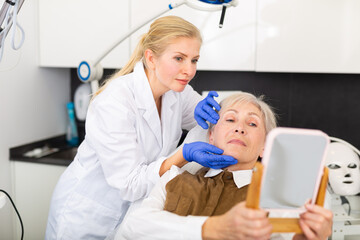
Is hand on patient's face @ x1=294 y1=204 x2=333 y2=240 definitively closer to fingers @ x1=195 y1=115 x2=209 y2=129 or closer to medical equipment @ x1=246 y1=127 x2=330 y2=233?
medical equipment @ x1=246 y1=127 x2=330 y2=233

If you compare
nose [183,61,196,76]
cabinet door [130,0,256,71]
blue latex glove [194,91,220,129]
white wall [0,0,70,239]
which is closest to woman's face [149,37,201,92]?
nose [183,61,196,76]

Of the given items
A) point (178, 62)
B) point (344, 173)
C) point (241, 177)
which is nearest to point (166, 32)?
point (178, 62)

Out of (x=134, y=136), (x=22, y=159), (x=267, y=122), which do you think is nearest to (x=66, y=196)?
(x=134, y=136)

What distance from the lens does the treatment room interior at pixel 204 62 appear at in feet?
5.94

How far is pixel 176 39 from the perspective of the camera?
1.38 m

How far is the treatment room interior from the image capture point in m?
1.81

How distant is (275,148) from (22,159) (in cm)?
158

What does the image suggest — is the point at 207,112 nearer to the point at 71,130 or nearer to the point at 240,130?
the point at 240,130

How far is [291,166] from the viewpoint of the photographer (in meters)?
0.78

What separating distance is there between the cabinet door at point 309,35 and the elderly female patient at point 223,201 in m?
0.54

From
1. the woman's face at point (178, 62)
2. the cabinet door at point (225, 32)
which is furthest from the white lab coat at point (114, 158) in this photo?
the cabinet door at point (225, 32)

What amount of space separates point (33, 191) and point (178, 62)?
1.17 meters

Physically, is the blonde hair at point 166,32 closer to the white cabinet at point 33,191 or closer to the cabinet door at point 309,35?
the cabinet door at point 309,35

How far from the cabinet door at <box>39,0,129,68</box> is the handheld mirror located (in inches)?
55.6
